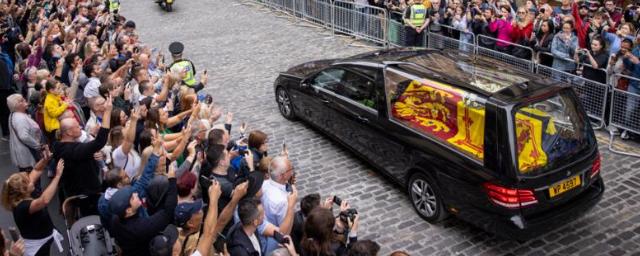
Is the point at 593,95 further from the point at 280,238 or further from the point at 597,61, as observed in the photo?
the point at 280,238

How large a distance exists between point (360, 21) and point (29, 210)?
11.6 m

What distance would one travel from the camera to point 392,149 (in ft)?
23.7

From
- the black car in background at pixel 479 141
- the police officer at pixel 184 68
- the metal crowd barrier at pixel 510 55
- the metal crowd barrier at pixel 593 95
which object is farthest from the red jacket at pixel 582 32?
the police officer at pixel 184 68

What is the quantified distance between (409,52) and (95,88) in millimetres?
4536

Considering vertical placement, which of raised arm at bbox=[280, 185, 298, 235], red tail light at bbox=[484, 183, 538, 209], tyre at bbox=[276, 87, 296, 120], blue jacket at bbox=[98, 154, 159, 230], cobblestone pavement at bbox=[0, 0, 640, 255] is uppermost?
blue jacket at bbox=[98, 154, 159, 230]

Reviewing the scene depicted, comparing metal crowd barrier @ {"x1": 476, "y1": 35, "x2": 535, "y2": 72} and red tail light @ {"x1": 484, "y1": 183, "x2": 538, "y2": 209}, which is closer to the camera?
red tail light @ {"x1": 484, "y1": 183, "x2": 538, "y2": 209}

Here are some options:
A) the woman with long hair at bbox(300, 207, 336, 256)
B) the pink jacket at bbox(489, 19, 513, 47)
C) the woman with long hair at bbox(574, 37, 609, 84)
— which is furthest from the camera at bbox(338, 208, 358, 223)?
the pink jacket at bbox(489, 19, 513, 47)

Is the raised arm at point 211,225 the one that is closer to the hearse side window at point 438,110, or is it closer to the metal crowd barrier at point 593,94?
the hearse side window at point 438,110

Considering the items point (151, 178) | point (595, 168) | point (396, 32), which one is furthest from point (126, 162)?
point (396, 32)

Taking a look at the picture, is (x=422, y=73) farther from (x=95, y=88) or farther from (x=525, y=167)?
(x=95, y=88)

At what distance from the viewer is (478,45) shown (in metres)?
11.9

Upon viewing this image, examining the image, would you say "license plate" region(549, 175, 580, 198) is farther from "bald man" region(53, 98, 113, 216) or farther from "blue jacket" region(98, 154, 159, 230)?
"bald man" region(53, 98, 113, 216)

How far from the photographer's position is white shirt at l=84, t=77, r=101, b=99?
8.56 meters

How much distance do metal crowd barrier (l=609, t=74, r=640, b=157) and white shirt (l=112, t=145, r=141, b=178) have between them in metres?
6.51
